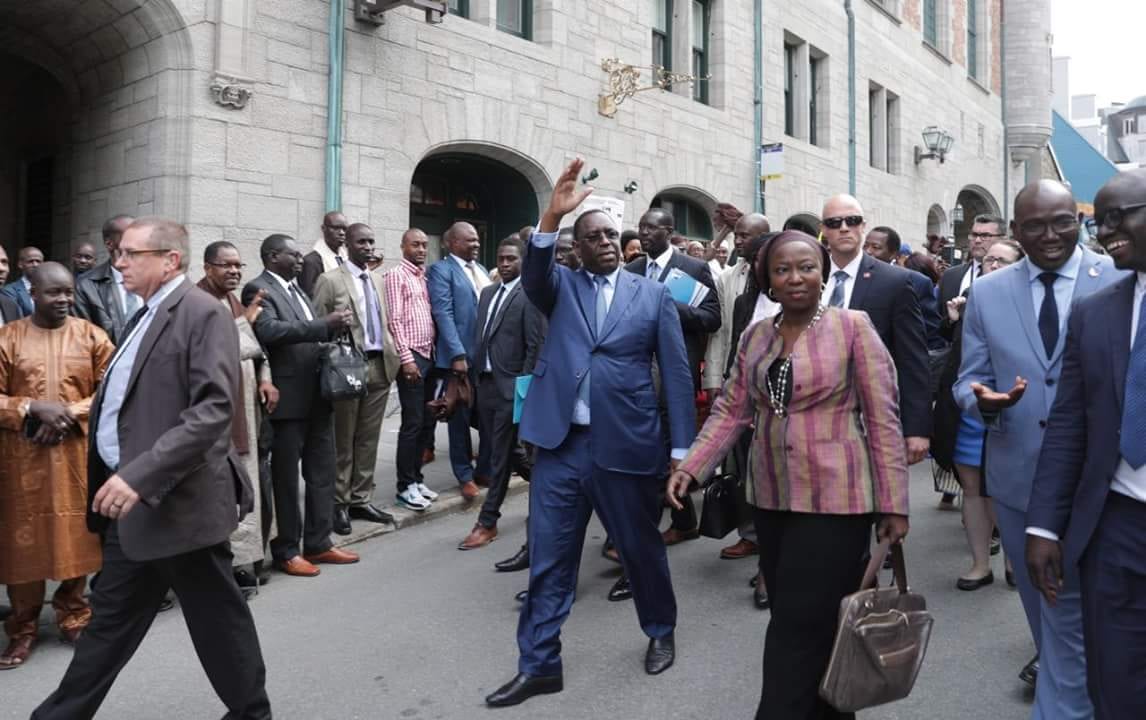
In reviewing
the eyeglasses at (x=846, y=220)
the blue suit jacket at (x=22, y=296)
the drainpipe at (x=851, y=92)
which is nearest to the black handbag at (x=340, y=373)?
the blue suit jacket at (x=22, y=296)

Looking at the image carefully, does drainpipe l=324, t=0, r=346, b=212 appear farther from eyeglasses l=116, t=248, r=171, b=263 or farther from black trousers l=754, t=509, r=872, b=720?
black trousers l=754, t=509, r=872, b=720

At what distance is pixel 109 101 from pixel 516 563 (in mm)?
6961

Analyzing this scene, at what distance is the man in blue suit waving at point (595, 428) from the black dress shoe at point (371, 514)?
115 inches

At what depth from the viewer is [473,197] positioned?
13055 mm

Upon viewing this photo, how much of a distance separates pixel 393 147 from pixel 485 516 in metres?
5.56

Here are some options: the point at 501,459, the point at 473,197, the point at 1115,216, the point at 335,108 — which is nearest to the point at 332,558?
the point at 501,459

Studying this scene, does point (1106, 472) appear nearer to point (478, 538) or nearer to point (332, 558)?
point (478, 538)

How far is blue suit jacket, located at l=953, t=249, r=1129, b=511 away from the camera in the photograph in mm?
3246

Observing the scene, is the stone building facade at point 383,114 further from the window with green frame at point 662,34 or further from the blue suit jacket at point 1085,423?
the blue suit jacket at point 1085,423

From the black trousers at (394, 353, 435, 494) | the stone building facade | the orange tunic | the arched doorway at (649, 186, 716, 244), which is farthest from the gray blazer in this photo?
the arched doorway at (649, 186, 716, 244)

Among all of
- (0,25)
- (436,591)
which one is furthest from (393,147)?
(436,591)

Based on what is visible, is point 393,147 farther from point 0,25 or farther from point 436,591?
point 436,591

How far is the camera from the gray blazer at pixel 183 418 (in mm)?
3174

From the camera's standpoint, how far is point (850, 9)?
64.3 ft
